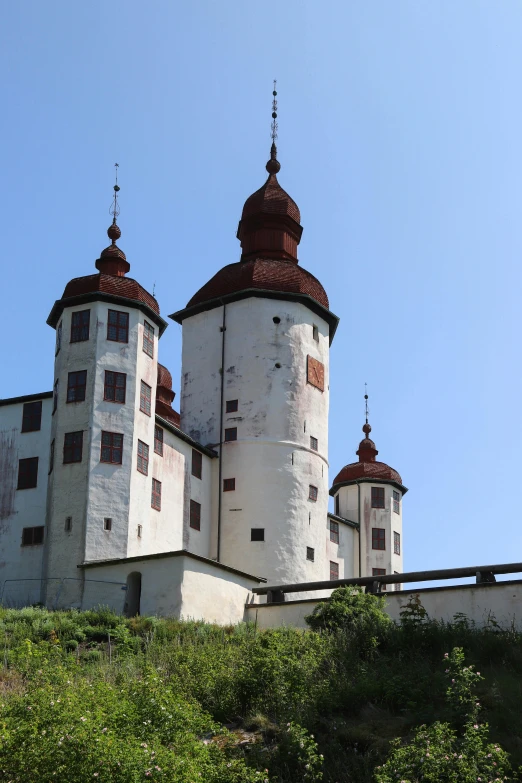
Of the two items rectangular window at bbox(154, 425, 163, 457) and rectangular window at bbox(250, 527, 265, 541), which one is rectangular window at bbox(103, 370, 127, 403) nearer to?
rectangular window at bbox(154, 425, 163, 457)

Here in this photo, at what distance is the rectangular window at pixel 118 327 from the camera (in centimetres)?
3766

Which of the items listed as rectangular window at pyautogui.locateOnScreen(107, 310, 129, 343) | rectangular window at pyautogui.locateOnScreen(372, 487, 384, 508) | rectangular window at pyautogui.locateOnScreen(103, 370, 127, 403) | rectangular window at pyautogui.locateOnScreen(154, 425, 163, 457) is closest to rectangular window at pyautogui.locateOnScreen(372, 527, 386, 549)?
rectangular window at pyautogui.locateOnScreen(372, 487, 384, 508)

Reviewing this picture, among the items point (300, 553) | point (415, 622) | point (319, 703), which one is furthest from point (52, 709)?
point (300, 553)

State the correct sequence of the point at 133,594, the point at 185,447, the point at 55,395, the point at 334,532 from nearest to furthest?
the point at 133,594 → the point at 55,395 → the point at 185,447 → the point at 334,532

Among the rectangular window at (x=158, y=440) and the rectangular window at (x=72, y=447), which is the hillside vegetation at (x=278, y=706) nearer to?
the rectangular window at (x=72, y=447)

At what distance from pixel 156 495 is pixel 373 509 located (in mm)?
19889

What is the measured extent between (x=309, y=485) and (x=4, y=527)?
40.7 feet

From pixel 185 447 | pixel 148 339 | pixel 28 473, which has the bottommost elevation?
pixel 28 473

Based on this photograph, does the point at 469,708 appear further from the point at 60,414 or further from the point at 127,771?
the point at 60,414

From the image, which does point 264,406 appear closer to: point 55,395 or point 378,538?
point 55,395

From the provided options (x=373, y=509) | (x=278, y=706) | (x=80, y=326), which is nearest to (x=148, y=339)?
(x=80, y=326)

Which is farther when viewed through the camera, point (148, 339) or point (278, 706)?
point (148, 339)

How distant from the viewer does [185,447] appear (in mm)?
41031

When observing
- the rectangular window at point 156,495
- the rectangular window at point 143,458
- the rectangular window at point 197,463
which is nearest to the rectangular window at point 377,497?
the rectangular window at point 197,463
